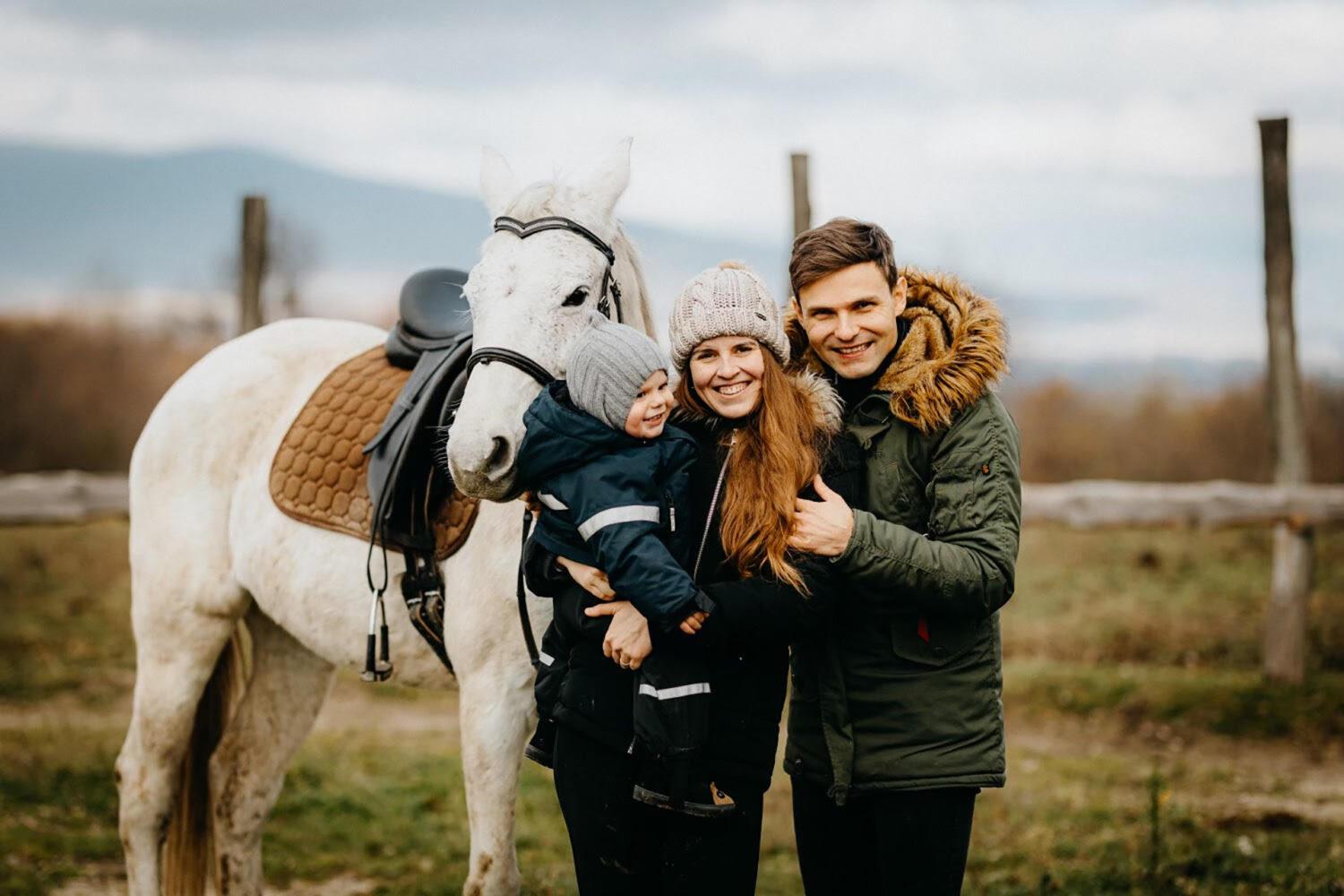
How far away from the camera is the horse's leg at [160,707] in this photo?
358cm

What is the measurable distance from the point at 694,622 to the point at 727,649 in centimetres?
15

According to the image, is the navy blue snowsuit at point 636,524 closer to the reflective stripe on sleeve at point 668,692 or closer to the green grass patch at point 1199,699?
the reflective stripe on sleeve at point 668,692

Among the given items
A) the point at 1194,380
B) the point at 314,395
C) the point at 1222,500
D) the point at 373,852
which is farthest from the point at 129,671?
the point at 1194,380

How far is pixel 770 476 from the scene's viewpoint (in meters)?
2.00

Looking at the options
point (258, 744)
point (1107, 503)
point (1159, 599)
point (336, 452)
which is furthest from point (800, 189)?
point (1159, 599)

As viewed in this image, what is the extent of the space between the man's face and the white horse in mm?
629

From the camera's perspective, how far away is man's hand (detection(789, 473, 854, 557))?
1.98 meters

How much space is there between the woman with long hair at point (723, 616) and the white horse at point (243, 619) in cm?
68

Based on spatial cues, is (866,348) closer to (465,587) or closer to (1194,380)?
(465,587)

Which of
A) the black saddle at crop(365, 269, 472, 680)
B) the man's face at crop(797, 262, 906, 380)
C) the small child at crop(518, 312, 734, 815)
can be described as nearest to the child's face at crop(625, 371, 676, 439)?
the small child at crop(518, 312, 734, 815)

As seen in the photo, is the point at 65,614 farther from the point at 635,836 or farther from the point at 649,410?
the point at 649,410

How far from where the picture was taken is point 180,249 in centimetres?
11175

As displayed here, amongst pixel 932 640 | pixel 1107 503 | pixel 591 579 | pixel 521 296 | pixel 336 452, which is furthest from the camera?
pixel 1107 503

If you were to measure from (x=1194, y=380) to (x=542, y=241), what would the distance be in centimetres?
1414
